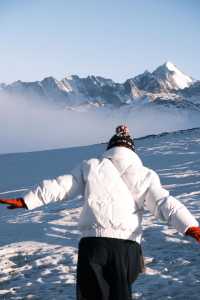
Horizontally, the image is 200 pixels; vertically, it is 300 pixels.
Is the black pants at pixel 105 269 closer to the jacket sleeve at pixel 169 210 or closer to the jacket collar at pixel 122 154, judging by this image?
the jacket sleeve at pixel 169 210

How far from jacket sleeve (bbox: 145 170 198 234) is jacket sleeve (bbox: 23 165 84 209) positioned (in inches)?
21.3

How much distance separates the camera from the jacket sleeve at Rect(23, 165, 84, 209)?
4.23m

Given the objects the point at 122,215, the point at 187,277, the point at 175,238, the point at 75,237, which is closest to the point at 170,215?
the point at 122,215

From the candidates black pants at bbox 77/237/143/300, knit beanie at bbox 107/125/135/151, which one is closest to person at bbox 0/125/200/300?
black pants at bbox 77/237/143/300

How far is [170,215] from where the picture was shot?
4.09 m

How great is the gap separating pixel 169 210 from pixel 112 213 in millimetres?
411

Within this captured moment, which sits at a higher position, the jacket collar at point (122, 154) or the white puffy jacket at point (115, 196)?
the jacket collar at point (122, 154)

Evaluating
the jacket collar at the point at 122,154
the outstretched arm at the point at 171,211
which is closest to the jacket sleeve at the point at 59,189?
the jacket collar at the point at 122,154

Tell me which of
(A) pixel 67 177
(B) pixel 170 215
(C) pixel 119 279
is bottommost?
(C) pixel 119 279

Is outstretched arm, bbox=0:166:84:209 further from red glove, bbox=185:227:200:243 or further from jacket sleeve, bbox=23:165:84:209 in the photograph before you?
red glove, bbox=185:227:200:243

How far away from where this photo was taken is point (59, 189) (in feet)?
13.9

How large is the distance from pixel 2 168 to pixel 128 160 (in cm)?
2486

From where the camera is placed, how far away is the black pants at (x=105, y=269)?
13.3ft

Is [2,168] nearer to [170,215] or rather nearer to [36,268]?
[36,268]
